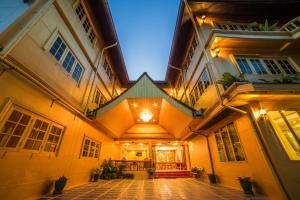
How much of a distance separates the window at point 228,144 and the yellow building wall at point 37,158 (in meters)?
8.06

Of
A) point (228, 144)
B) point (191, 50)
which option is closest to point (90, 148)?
point (228, 144)

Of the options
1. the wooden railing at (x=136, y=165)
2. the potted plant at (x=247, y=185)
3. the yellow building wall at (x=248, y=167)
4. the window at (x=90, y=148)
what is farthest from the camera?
the wooden railing at (x=136, y=165)

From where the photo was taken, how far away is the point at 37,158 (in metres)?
4.82

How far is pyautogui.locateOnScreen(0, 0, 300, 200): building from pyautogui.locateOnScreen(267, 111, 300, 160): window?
0.14ft

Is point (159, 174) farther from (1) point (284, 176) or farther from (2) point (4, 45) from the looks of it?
(2) point (4, 45)

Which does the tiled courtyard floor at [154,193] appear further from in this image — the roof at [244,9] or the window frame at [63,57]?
the roof at [244,9]

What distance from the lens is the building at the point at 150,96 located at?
4.24 meters

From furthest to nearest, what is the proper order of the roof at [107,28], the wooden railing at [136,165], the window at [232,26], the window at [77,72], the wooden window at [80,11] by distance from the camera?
the wooden railing at [136,165] → the roof at [107,28] → the window at [232,26] → the wooden window at [80,11] → the window at [77,72]

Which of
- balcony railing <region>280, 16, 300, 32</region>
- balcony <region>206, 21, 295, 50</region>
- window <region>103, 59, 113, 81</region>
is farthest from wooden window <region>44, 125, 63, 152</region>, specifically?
balcony railing <region>280, 16, 300, 32</region>

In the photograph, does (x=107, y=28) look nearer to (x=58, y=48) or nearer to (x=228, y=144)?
(x=58, y=48)

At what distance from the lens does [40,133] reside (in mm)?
5145

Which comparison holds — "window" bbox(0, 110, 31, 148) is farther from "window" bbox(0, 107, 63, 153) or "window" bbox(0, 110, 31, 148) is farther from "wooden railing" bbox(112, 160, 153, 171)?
"wooden railing" bbox(112, 160, 153, 171)

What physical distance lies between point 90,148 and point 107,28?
30.5 feet

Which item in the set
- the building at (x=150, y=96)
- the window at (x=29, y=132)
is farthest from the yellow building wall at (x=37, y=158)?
the window at (x=29, y=132)
